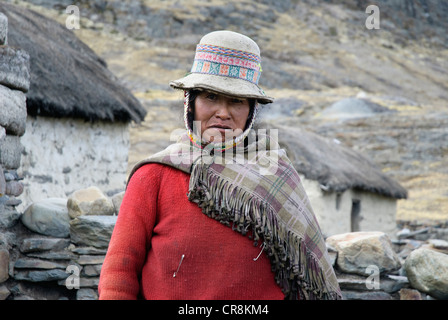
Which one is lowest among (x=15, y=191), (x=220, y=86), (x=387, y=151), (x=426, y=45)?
(x=387, y=151)

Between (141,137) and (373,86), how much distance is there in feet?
69.9

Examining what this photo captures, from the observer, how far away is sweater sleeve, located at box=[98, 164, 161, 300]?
200cm

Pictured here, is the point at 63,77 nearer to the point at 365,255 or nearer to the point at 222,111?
the point at 365,255

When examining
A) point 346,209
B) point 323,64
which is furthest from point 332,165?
point 323,64

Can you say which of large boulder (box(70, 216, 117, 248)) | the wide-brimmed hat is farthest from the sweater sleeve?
large boulder (box(70, 216, 117, 248))

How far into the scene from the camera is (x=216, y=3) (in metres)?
44.8

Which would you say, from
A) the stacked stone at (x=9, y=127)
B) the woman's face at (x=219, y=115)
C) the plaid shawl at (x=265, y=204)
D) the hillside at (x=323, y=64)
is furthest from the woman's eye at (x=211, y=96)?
the hillside at (x=323, y=64)

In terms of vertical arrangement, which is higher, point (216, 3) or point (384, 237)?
point (216, 3)

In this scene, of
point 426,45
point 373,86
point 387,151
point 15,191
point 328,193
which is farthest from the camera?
point 426,45

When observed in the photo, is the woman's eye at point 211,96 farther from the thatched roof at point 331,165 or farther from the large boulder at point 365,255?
the thatched roof at point 331,165

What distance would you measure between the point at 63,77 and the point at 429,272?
16.0 feet

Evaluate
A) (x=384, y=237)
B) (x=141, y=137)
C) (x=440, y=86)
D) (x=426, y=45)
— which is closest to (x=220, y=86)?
(x=384, y=237)

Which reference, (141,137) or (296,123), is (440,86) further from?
(141,137)

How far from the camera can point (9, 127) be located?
374 cm
